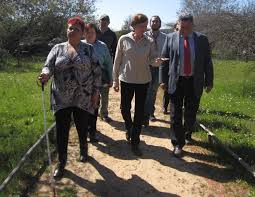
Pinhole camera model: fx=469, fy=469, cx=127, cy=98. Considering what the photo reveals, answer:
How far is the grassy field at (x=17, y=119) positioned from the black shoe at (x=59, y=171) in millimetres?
658

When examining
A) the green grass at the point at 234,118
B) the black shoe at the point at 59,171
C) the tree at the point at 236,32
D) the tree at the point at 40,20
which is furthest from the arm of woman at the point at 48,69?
the tree at the point at 40,20

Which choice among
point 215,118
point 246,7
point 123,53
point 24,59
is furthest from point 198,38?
point 24,59

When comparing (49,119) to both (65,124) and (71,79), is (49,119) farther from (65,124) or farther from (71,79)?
(71,79)

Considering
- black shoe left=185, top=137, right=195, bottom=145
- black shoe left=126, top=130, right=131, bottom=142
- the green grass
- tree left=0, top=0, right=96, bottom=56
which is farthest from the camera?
tree left=0, top=0, right=96, bottom=56

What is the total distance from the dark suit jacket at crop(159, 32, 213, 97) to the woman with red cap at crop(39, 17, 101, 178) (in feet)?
4.72

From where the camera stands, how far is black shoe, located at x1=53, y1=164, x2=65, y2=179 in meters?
6.48

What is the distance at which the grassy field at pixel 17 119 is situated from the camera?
732cm

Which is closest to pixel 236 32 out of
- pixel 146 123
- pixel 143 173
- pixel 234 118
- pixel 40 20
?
pixel 234 118

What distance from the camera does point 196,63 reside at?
7344 mm

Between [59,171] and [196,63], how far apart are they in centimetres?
269

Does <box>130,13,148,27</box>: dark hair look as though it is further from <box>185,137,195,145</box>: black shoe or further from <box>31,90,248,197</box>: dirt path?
<box>185,137,195,145</box>: black shoe

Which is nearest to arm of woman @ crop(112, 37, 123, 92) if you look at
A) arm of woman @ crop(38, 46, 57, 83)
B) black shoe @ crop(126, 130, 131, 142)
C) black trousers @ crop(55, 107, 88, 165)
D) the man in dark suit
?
the man in dark suit

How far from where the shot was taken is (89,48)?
6.40 meters

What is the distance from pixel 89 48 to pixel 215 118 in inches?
206
